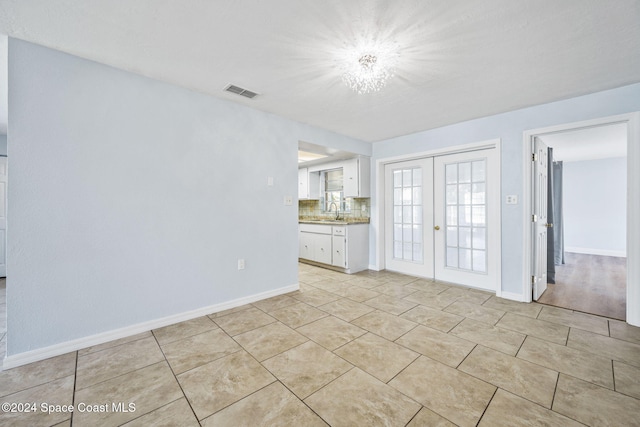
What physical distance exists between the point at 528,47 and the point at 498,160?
1709mm

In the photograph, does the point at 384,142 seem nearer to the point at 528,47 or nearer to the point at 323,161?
the point at 323,161

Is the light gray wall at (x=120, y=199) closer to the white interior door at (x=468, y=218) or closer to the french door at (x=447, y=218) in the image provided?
the french door at (x=447, y=218)

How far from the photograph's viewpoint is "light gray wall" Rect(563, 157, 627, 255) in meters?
6.13

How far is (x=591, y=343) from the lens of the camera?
223 cm

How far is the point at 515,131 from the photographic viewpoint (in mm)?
3281

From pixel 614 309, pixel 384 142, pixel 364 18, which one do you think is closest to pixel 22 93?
pixel 364 18

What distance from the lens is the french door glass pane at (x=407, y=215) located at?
4.38 meters

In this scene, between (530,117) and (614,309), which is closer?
(614,309)

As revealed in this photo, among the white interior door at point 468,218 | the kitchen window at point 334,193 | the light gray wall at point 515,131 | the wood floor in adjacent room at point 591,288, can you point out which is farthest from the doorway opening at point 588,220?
the kitchen window at point 334,193

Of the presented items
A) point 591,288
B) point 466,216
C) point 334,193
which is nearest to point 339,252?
point 334,193

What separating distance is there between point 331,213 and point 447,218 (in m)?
2.61

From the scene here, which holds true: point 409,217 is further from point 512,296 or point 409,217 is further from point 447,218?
point 512,296

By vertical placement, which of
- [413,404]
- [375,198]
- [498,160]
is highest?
[498,160]

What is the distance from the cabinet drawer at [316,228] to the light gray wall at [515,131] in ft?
7.32
